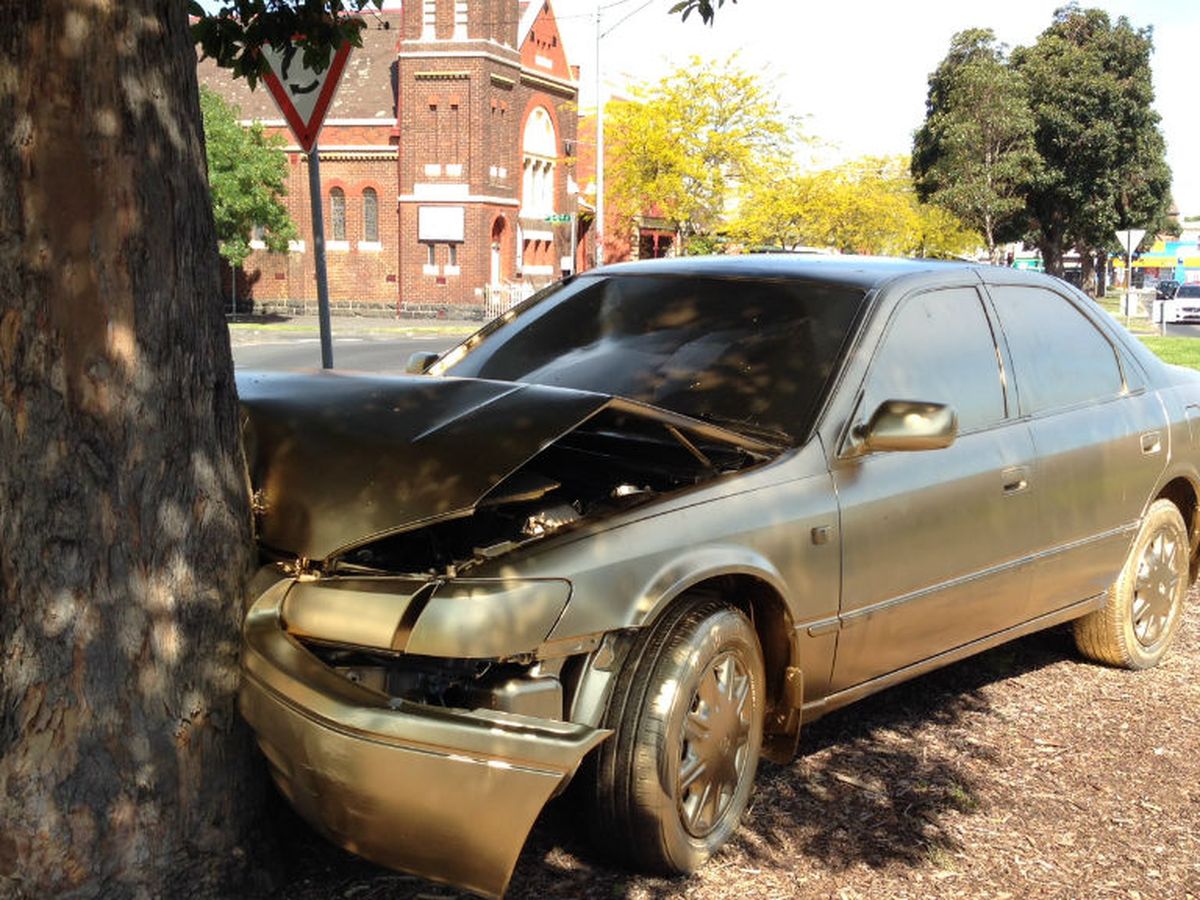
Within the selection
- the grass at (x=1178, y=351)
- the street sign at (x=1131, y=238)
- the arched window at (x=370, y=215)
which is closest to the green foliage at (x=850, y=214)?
the grass at (x=1178, y=351)

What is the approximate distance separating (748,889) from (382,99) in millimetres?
56516

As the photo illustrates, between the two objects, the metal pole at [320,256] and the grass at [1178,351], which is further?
the grass at [1178,351]

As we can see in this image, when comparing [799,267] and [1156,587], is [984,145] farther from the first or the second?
[799,267]

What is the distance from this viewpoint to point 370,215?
5688 cm

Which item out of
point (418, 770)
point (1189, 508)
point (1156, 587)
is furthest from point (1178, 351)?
point (418, 770)

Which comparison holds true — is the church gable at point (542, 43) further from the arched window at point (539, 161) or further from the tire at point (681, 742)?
the tire at point (681, 742)

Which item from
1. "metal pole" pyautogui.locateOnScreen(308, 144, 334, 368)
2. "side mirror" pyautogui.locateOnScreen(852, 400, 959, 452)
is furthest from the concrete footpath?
"side mirror" pyautogui.locateOnScreen(852, 400, 959, 452)

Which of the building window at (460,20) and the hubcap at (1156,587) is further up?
the building window at (460,20)

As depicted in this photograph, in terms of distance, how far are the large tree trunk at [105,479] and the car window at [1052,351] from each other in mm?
3252

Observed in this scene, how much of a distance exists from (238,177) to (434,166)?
13.7 meters

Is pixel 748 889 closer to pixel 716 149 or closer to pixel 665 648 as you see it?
pixel 665 648

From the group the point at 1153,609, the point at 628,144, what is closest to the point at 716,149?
the point at 628,144

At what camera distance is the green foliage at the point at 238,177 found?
4144cm

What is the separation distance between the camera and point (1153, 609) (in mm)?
6031
